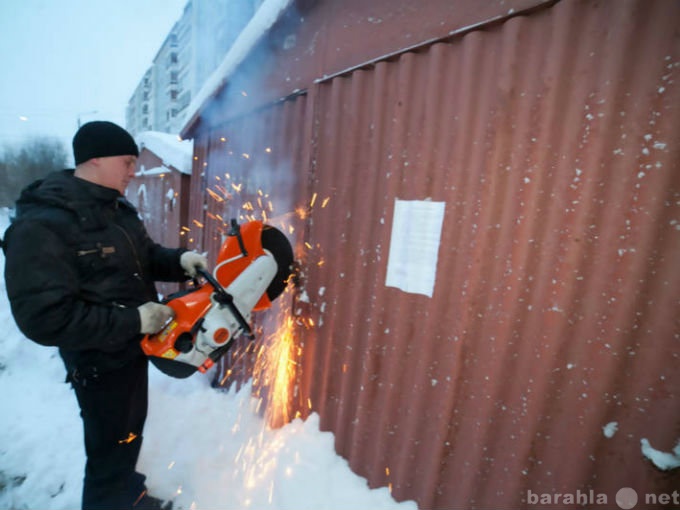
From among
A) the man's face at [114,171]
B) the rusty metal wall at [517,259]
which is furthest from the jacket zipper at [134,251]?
the rusty metal wall at [517,259]

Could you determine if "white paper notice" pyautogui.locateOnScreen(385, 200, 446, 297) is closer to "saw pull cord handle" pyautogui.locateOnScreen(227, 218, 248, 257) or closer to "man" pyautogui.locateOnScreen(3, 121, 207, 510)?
"saw pull cord handle" pyautogui.locateOnScreen(227, 218, 248, 257)

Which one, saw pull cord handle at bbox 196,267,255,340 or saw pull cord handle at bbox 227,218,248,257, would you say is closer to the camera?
saw pull cord handle at bbox 196,267,255,340

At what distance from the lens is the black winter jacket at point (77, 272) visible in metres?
1.52

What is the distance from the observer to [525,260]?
1.38 metres

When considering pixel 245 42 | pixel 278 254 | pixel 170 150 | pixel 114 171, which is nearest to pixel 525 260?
pixel 278 254

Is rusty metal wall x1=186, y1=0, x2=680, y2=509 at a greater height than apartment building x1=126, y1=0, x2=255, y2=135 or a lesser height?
lesser

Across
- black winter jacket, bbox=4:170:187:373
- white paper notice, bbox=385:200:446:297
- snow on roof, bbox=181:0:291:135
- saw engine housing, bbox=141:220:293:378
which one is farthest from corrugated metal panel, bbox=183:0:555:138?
black winter jacket, bbox=4:170:187:373

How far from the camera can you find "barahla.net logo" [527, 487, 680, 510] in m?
1.09

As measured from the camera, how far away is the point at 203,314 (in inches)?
73.2

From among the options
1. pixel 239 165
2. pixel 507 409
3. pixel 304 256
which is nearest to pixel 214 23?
pixel 239 165

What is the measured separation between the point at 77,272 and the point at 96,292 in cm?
16

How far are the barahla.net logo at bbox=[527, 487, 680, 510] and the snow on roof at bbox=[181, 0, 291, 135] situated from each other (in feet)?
11.8

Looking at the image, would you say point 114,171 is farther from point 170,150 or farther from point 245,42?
point 170,150

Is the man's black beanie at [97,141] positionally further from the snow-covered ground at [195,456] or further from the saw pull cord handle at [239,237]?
the snow-covered ground at [195,456]
